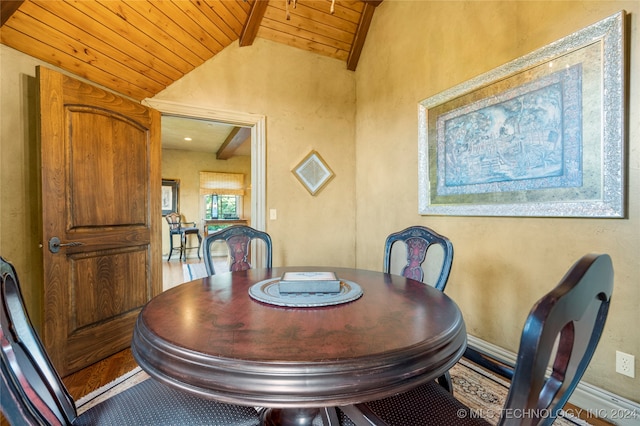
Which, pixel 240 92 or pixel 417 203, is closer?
pixel 417 203

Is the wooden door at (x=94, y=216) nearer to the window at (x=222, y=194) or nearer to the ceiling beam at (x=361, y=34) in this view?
the ceiling beam at (x=361, y=34)

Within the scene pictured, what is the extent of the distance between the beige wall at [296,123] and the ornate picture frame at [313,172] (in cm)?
6

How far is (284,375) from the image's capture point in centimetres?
69

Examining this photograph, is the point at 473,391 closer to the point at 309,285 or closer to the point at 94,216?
the point at 309,285

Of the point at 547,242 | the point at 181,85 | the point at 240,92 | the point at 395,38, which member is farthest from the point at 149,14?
the point at 547,242

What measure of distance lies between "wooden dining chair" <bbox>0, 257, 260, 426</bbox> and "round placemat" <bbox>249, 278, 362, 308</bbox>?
38cm

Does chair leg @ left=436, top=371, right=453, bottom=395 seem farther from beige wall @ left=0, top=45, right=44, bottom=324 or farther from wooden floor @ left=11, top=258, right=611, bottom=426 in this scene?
beige wall @ left=0, top=45, right=44, bottom=324

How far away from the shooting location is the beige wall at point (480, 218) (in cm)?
151

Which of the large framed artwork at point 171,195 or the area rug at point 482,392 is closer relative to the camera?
the area rug at point 482,392

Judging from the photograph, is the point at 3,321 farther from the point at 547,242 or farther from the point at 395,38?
the point at 395,38

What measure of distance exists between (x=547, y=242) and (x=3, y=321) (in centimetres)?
243

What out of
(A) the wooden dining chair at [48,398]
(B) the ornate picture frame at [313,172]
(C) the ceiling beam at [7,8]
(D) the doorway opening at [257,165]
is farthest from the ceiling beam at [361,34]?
(A) the wooden dining chair at [48,398]

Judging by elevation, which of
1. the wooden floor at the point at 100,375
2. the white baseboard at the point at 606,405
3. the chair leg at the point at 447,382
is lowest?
the wooden floor at the point at 100,375

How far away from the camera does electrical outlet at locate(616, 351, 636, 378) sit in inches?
58.2
